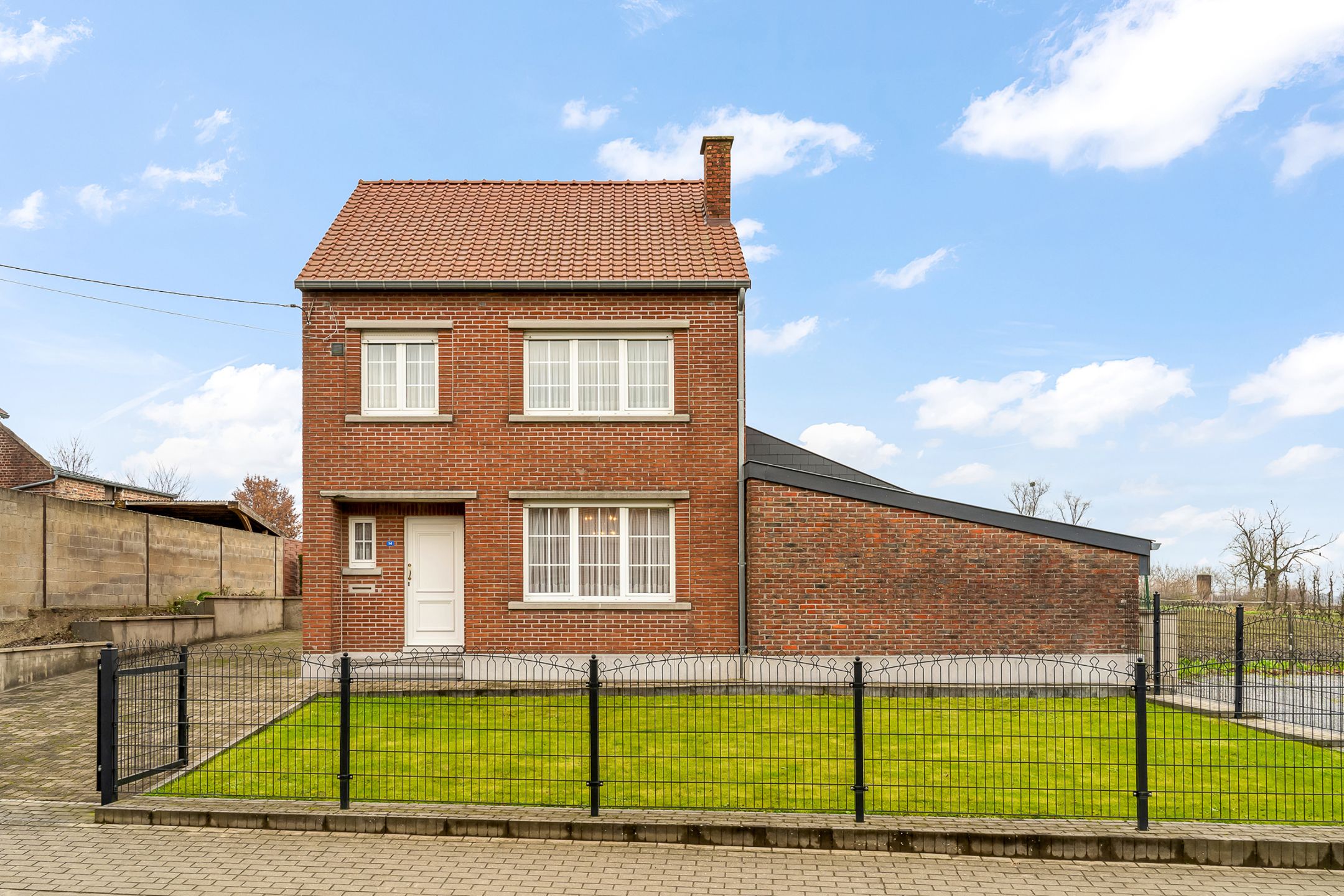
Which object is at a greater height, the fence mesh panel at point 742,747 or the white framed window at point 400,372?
the white framed window at point 400,372

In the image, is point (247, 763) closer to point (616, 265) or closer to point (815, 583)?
point (815, 583)

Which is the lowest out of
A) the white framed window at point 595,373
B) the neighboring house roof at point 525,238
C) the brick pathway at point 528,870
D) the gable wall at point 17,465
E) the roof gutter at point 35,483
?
the brick pathway at point 528,870

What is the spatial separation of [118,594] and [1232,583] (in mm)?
44003

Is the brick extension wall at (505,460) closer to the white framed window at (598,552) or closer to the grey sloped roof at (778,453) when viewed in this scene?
the white framed window at (598,552)

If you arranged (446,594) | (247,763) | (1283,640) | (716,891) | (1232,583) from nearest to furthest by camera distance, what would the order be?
(716,891) → (247,763) → (446,594) → (1283,640) → (1232,583)

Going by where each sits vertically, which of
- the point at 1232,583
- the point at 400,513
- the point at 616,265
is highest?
the point at 616,265

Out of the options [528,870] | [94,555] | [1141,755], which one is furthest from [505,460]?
[94,555]

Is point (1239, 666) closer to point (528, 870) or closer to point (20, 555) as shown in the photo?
point (528, 870)

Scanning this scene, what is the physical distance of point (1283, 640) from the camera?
21.2 m

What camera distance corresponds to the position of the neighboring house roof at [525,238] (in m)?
15.7

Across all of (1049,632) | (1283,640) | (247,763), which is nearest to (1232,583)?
(1283,640)

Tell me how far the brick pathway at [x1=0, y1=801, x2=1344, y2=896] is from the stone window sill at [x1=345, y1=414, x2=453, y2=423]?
8.71m

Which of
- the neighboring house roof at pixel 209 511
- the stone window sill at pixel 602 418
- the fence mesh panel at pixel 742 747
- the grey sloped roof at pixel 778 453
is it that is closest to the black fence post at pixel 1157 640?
the fence mesh panel at pixel 742 747

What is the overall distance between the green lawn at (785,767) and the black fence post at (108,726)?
0.51 metres
